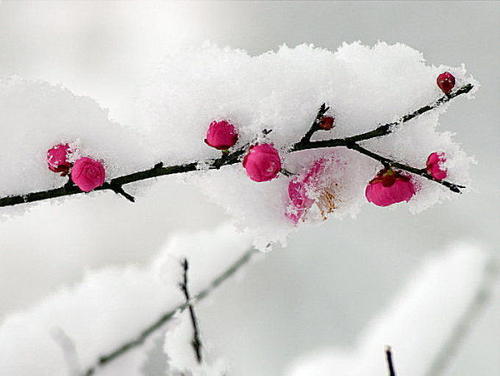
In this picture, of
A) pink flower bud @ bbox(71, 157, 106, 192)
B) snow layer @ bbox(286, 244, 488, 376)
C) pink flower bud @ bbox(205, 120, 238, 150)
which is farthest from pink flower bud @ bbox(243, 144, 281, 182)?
snow layer @ bbox(286, 244, 488, 376)

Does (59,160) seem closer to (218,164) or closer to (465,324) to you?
(218,164)

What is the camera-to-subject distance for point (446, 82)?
535 mm

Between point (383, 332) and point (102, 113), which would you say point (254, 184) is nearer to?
point (102, 113)

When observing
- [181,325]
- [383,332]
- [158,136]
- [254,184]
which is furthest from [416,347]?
[158,136]

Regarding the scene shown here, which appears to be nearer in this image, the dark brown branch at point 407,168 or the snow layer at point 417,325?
the dark brown branch at point 407,168

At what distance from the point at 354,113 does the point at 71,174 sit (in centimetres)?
28

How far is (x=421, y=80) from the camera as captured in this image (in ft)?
1.91

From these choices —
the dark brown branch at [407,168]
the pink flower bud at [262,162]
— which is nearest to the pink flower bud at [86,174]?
the pink flower bud at [262,162]

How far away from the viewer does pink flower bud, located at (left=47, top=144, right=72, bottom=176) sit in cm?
54

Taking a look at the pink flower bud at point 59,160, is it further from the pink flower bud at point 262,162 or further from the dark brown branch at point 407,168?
the dark brown branch at point 407,168

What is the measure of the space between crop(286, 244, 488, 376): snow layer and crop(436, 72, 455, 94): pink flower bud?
0.48 metres

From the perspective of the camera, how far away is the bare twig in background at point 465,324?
0.81 meters

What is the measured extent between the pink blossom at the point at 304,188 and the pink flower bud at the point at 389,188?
0.18ft

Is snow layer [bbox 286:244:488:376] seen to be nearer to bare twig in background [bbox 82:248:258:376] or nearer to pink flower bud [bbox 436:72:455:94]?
bare twig in background [bbox 82:248:258:376]
